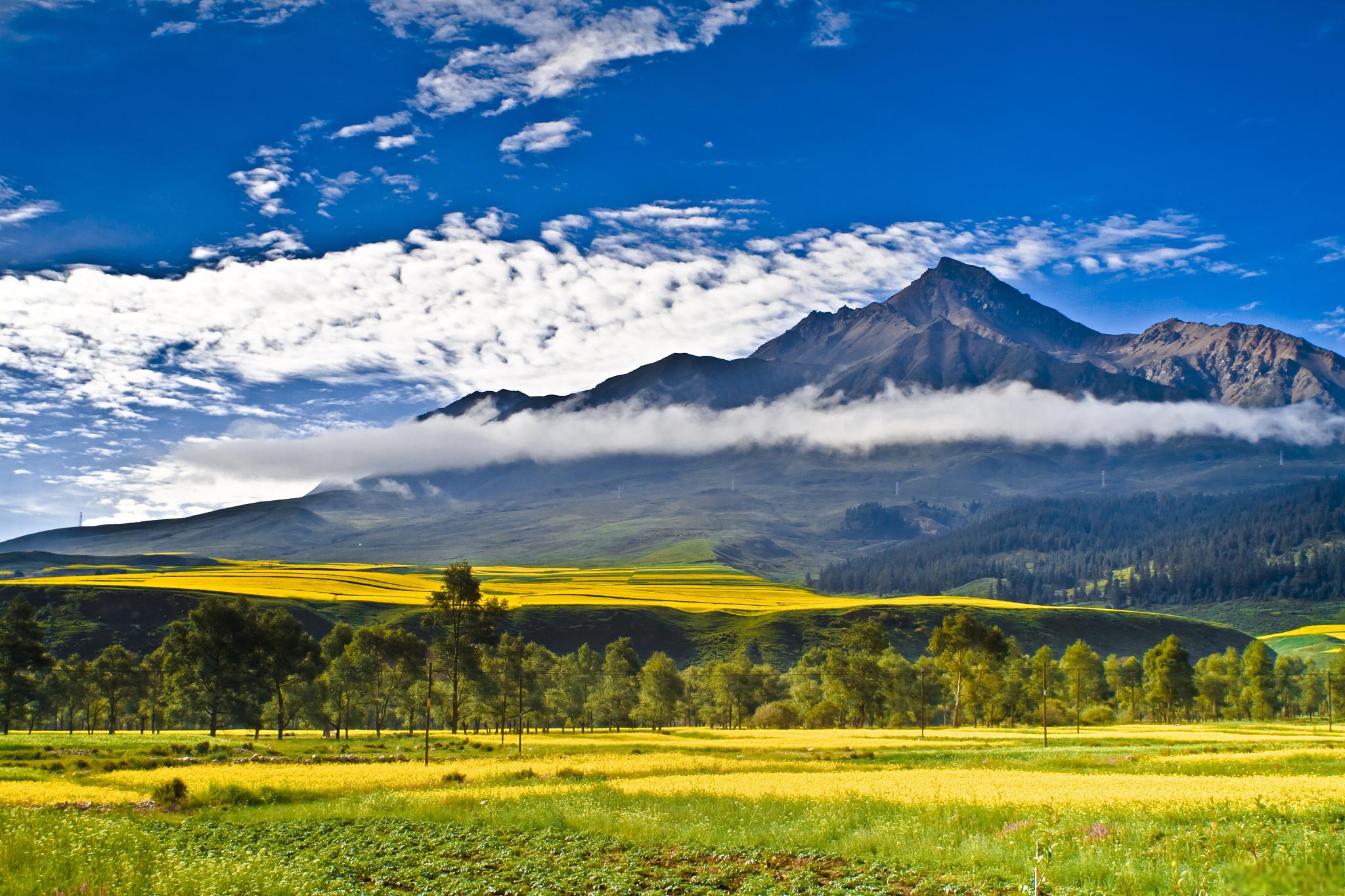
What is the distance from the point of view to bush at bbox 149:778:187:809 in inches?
1494

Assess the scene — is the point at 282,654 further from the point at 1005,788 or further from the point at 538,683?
the point at 1005,788

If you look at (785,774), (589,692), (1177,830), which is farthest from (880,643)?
(1177,830)

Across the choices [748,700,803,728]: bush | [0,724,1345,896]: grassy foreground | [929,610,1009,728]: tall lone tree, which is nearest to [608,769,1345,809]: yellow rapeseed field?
[0,724,1345,896]: grassy foreground

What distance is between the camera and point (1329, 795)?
29.2 m

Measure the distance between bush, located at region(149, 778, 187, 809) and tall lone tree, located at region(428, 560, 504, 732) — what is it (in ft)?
165

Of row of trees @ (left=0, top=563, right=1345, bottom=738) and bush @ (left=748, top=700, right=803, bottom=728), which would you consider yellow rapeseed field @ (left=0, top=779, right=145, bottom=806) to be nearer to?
row of trees @ (left=0, top=563, right=1345, bottom=738)

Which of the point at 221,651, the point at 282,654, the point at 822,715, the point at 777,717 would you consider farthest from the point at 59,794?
the point at 822,715

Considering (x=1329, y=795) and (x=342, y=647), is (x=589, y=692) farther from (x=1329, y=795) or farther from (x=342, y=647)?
(x=1329, y=795)

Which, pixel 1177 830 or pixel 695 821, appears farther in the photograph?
pixel 695 821

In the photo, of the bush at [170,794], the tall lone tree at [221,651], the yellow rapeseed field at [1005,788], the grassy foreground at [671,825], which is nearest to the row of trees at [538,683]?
the tall lone tree at [221,651]

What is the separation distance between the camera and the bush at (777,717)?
121 metres

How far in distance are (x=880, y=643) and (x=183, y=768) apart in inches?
3844

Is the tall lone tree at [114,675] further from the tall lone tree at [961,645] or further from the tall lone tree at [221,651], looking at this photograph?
the tall lone tree at [961,645]

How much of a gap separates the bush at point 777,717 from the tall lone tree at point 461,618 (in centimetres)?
4447
